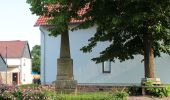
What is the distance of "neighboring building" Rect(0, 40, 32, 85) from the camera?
9588 cm

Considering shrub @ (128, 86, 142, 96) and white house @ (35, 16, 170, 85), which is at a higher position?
white house @ (35, 16, 170, 85)

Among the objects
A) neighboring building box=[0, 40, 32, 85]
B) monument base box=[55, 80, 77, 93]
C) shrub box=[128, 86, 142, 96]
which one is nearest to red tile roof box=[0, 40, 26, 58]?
neighboring building box=[0, 40, 32, 85]

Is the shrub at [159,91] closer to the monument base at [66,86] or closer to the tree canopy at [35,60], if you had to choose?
the monument base at [66,86]

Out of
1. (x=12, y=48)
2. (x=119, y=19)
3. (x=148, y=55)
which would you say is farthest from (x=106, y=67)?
(x=12, y=48)

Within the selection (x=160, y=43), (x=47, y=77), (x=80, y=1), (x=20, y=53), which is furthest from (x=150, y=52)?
(x=20, y=53)

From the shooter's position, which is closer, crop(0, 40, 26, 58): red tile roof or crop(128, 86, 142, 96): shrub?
crop(128, 86, 142, 96): shrub

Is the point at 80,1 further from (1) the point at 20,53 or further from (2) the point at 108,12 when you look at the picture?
(1) the point at 20,53

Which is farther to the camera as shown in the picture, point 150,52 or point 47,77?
point 47,77

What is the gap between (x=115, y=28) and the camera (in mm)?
28109

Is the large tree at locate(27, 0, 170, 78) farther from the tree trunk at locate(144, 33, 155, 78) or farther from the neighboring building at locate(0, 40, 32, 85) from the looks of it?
the neighboring building at locate(0, 40, 32, 85)

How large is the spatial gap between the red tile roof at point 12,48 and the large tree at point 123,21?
70036mm

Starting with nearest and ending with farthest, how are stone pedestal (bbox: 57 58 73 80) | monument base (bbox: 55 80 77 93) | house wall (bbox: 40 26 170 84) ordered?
1. monument base (bbox: 55 80 77 93)
2. stone pedestal (bbox: 57 58 73 80)
3. house wall (bbox: 40 26 170 84)

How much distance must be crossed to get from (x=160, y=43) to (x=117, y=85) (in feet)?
29.1

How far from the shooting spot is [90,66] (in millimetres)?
39312
